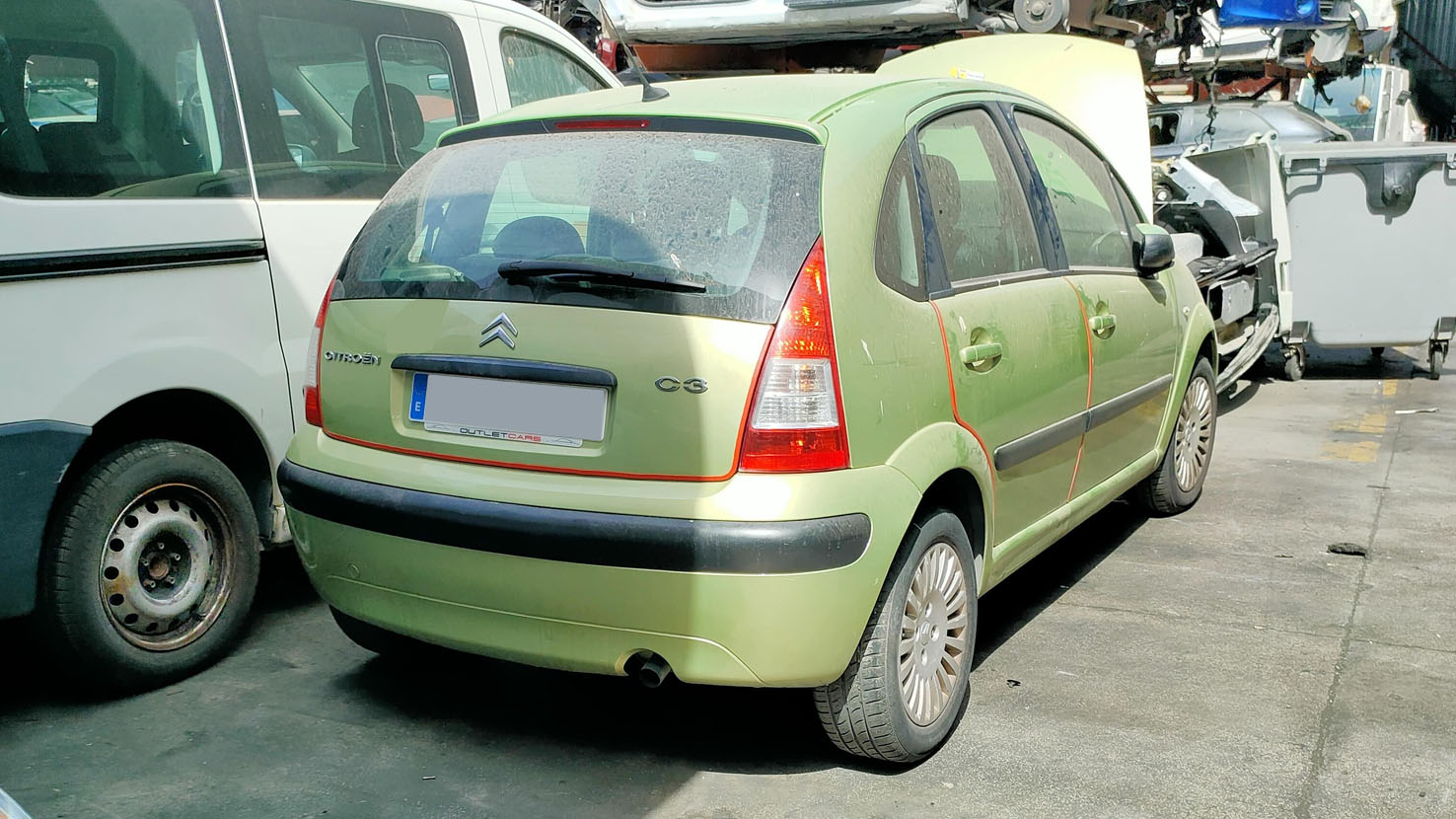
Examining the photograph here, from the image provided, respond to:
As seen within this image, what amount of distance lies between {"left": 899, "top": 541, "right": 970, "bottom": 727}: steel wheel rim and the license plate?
822 millimetres

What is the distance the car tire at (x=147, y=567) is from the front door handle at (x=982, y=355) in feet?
6.73

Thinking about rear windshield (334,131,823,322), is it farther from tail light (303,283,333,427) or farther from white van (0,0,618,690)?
white van (0,0,618,690)

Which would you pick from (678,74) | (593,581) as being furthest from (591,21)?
(593,581)

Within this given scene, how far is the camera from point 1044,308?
3721 millimetres

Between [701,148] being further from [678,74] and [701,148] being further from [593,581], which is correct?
[678,74]

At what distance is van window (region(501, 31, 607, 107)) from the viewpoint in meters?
5.06

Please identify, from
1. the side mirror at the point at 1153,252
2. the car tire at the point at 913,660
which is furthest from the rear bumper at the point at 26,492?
the side mirror at the point at 1153,252

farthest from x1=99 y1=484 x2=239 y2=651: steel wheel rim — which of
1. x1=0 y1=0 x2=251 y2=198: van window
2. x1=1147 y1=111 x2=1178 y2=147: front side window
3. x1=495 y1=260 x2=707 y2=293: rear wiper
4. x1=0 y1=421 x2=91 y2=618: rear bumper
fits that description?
x1=1147 y1=111 x2=1178 y2=147: front side window

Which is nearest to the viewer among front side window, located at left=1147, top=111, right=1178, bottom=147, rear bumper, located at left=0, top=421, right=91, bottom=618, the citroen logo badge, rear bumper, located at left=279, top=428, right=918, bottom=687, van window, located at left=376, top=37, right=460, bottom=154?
rear bumper, located at left=279, top=428, right=918, bottom=687

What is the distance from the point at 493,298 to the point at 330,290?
0.62 m

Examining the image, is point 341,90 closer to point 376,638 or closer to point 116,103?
point 116,103

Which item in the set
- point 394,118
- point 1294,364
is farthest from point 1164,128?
point 394,118

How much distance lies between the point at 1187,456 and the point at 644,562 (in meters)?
3.31

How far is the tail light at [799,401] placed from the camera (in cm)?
276
